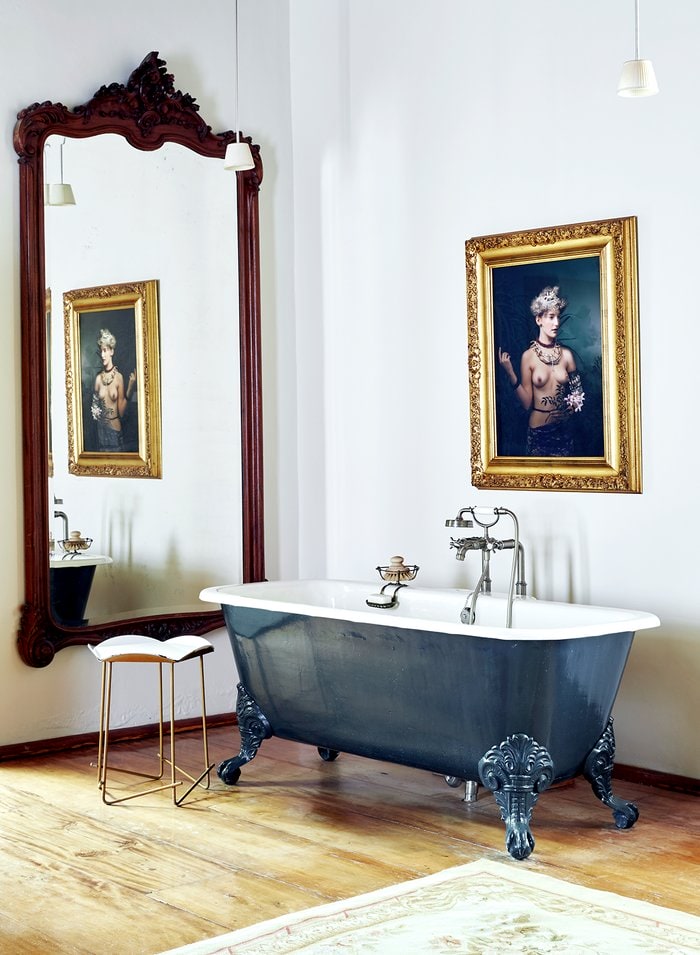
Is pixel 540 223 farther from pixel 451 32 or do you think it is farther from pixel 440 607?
pixel 440 607

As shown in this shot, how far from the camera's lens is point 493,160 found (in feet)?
16.2

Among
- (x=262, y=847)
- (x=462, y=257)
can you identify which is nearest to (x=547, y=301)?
(x=462, y=257)

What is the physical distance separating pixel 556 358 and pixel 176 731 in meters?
2.23

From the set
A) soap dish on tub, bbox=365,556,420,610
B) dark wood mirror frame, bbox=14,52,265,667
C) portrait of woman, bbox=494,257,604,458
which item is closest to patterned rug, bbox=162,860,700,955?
soap dish on tub, bbox=365,556,420,610

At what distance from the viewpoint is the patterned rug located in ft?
9.82

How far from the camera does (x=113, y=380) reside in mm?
5219

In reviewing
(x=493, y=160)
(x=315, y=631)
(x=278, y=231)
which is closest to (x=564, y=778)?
(x=315, y=631)

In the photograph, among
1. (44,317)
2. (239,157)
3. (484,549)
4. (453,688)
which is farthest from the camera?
(44,317)

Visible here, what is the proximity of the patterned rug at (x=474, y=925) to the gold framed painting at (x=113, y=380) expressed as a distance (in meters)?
2.41

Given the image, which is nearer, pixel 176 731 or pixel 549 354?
pixel 549 354

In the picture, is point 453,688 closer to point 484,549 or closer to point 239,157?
point 484,549

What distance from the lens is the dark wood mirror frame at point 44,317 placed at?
4.97 metres

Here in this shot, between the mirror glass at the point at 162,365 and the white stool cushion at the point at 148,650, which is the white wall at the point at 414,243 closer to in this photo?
the mirror glass at the point at 162,365

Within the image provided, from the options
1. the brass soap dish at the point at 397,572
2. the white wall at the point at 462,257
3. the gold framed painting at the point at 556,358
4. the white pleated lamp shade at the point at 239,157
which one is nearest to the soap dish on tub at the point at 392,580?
the brass soap dish at the point at 397,572
